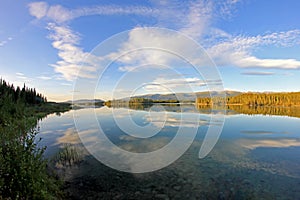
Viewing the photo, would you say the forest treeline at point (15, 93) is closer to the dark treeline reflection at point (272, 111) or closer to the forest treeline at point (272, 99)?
the dark treeline reflection at point (272, 111)

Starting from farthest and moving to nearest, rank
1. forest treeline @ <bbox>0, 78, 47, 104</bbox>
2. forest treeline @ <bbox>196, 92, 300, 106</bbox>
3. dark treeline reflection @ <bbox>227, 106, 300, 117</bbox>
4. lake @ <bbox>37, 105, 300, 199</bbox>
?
forest treeline @ <bbox>196, 92, 300, 106</bbox> < dark treeline reflection @ <bbox>227, 106, 300, 117</bbox> < forest treeline @ <bbox>0, 78, 47, 104</bbox> < lake @ <bbox>37, 105, 300, 199</bbox>

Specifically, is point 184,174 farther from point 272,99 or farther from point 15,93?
point 272,99

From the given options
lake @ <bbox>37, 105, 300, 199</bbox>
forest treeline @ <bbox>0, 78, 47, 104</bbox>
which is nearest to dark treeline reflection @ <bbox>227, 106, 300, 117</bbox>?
lake @ <bbox>37, 105, 300, 199</bbox>

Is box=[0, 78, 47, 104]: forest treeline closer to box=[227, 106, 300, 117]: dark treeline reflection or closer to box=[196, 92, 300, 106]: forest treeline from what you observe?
box=[227, 106, 300, 117]: dark treeline reflection

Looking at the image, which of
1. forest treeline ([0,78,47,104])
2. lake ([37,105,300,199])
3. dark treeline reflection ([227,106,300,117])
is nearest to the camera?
lake ([37,105,300,199])

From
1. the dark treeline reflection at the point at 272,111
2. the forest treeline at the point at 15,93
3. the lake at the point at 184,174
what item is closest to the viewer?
the lake at the point at 184,174

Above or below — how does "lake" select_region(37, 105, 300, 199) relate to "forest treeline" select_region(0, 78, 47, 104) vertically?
below

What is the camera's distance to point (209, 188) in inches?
355

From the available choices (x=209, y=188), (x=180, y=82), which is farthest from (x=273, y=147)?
(x=209, y=188)

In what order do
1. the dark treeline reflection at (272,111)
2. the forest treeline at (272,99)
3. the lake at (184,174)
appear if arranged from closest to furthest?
the lake at (184,174) < the dark treeline reflection at (272,111) < the forest treeline at (272,99)

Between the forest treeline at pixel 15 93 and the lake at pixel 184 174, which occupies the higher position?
the forest treeline at pixel 15 93

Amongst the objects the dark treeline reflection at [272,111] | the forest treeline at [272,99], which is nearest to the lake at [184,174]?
the dark treeline reflection at [272,111]

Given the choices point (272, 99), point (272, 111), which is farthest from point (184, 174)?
point (272, 99)

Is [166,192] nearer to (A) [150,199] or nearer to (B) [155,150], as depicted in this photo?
(A) [150,199]
